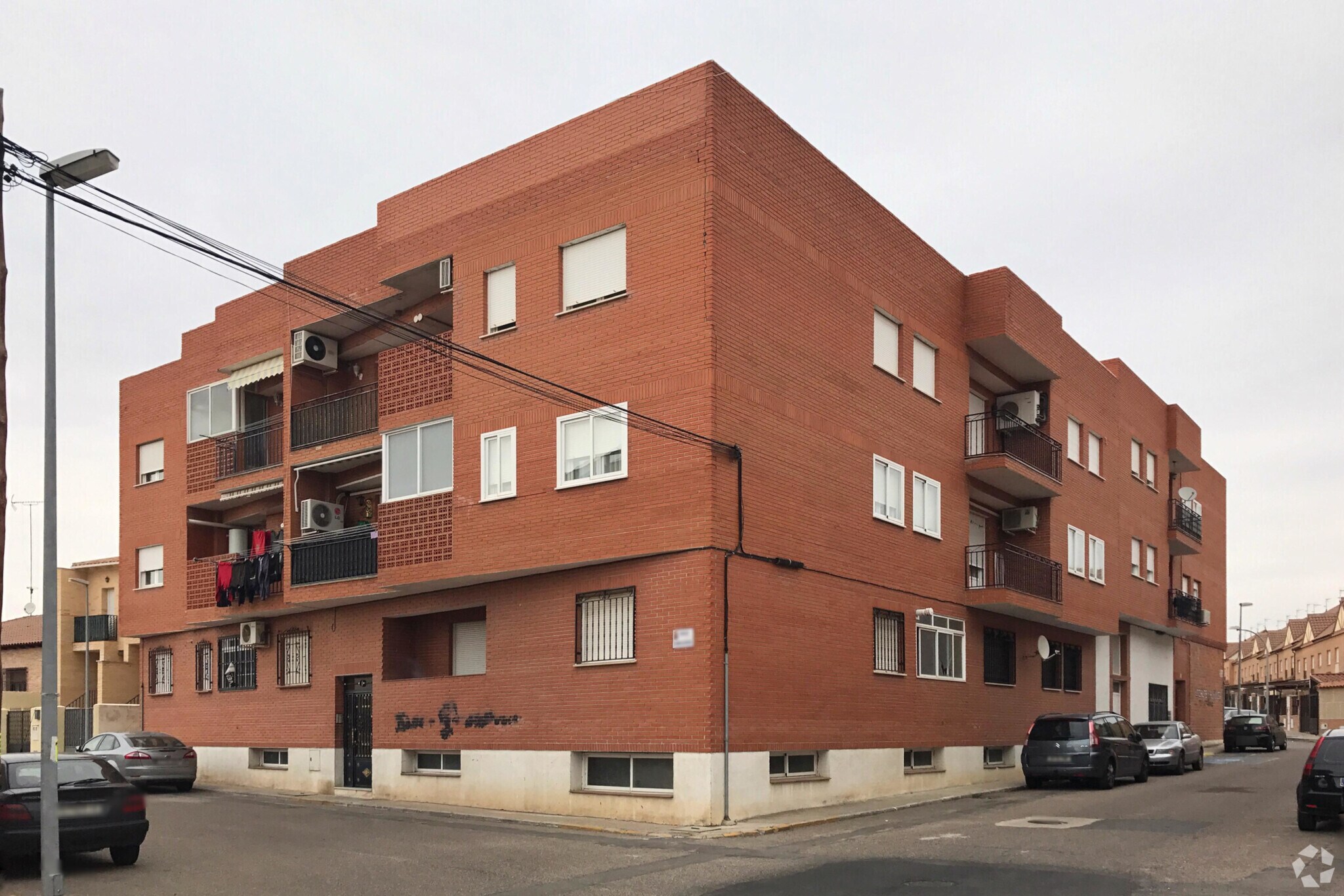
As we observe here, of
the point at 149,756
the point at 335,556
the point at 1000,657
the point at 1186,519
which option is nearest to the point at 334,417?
the point at 335,556

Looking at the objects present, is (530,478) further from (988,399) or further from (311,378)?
(988,399)

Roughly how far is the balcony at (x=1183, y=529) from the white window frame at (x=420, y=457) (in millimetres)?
29727

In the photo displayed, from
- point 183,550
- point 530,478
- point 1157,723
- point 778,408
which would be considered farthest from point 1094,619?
point 183,550

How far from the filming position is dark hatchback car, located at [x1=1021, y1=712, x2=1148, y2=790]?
2441 cm

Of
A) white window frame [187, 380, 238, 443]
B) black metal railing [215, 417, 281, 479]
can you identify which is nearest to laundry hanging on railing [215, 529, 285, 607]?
black metal railing [215, 417, 281, 479]

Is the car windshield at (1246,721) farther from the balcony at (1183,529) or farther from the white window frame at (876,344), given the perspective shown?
the white window frame at (876,344)

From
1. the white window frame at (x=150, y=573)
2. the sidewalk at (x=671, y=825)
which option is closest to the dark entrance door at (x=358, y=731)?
the sidewalk at (x=671, y=825)

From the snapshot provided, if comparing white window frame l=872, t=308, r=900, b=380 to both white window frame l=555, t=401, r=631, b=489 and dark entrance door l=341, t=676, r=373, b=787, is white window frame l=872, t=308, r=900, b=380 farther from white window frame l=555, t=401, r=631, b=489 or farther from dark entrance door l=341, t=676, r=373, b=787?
dark entrance door l=341, t=676, r=373, b=787

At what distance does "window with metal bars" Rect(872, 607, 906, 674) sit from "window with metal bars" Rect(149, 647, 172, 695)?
18.1m

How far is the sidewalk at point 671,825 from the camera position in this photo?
1734 cm

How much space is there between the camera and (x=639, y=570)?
1939cm

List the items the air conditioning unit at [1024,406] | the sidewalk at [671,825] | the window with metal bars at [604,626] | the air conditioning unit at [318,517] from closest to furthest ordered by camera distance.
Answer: the sidewalk at [671,825], the window with metal bars at [604,626], the air conditioning unit at [318,517], the air conditioning unit at [1024,406]

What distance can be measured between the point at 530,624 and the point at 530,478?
2.47 meters

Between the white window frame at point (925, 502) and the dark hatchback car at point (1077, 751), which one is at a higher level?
the white window frame at point (925, 502)
